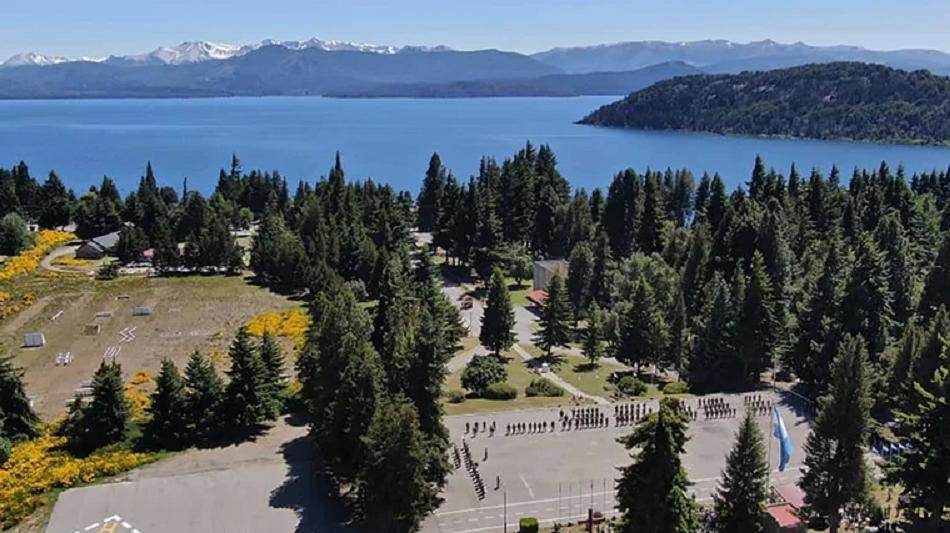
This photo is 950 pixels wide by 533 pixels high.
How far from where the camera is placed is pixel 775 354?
44906 millimetres

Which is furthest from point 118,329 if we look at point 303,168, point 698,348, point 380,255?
point 303,168

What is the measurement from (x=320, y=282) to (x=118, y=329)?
14199 mm

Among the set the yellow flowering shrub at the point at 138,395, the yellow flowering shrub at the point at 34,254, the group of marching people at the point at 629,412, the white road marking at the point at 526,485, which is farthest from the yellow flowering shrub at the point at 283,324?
the yellow flowering shrub at the point at 34,254

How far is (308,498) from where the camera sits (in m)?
30.3

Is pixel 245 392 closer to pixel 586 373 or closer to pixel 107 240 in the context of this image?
pixel 586 373

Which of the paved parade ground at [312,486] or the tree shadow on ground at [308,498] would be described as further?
the paved parade ground at [312,486]

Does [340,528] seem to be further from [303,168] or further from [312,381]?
[303,168]

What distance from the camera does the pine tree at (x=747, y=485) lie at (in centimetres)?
2298

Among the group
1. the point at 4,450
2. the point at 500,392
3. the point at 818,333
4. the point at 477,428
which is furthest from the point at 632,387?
the point at 4,450

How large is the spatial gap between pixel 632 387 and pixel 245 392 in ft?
62.0

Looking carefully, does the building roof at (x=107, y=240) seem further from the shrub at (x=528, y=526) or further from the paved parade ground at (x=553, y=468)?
the shrub at (x=528, y=526)

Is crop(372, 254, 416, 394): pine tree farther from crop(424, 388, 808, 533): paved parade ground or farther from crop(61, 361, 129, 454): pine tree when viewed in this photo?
crop(61, 361, 129, 454): pine tree

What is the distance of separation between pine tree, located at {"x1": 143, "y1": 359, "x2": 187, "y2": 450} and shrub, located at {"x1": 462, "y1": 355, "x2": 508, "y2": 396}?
45.8 feet

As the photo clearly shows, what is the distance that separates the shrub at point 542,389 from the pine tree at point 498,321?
6.29 meters
